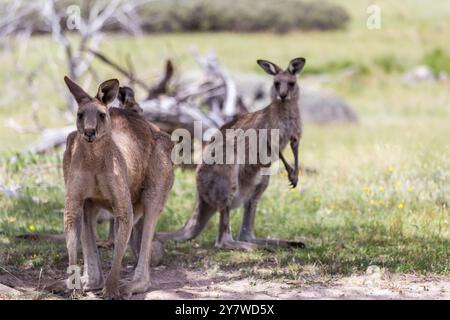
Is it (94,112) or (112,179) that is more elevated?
(94,112)

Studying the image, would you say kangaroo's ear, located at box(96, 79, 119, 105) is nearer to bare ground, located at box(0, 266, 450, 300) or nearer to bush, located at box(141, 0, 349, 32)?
bare ground, located at box(0, 266, 450, 300)

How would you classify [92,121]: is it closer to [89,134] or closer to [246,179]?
[89,134]

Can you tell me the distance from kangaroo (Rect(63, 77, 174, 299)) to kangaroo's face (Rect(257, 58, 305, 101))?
1.69 meters

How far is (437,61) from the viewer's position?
22984mm

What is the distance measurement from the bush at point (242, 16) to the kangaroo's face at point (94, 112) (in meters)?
25.9

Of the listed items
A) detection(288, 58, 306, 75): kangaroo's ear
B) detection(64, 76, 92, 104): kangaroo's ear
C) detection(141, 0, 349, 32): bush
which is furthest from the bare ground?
detection(141, 0, 349, 32): bush

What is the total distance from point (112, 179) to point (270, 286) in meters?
1.39

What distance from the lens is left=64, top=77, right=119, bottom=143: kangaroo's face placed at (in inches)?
170

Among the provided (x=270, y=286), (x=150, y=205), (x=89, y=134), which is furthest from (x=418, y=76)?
(x=89, y=134)
